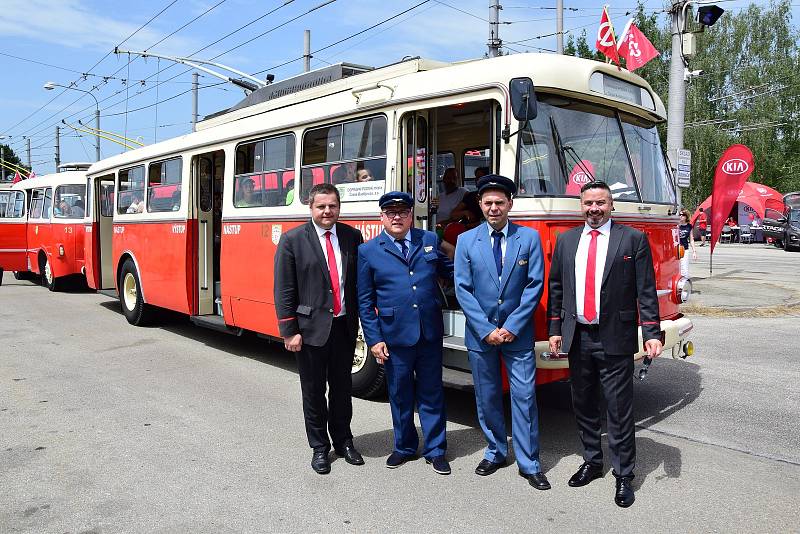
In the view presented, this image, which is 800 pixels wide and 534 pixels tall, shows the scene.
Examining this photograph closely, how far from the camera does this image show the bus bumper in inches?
200

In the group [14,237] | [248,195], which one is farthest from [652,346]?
[14,237]

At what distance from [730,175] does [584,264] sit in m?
11.3

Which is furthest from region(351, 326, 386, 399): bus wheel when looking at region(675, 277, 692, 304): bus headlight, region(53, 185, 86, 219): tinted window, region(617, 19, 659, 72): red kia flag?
region(53, 185, 86, 219): tinted window

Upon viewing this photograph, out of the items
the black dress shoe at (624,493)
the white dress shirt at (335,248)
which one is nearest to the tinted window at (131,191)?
the white dress shirt at (335,248)

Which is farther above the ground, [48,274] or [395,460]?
[48,274]

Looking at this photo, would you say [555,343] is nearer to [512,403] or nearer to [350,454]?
[512,403]

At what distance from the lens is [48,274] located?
16.7 meters

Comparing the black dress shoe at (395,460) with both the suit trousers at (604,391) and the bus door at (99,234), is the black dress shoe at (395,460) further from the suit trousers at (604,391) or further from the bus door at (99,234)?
the bus door at (99,234)

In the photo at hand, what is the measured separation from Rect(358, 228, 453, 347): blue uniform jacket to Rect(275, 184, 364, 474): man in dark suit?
0.65 ft

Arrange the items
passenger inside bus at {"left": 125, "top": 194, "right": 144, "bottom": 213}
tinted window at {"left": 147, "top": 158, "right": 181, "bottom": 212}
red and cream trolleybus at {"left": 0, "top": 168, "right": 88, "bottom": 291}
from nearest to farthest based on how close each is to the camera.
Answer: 1. tinted window at {"left": 147, "top": 158, "right": 181, "bottom": 212}
2. passenger inside bus at {"left": 125, "top": 194, "right": 144, "bottom": 213}
3. red and cream trolleybus at {"left": 0, "top": 168, "right": 88, "bottom": 291}

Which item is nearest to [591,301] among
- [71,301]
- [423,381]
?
[423,381]

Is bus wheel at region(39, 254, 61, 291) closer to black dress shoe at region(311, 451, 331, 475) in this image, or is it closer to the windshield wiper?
black dress shoe at region(311, 451, 331, 475)

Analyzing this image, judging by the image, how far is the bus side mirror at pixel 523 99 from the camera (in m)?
4.93

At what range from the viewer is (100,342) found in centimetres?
962
